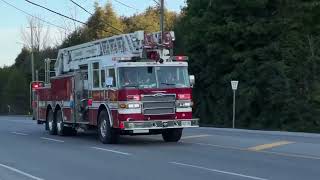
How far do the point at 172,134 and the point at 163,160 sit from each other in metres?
6.03

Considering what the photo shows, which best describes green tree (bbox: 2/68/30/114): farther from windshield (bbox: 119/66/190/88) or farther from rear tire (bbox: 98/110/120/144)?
windshield (bbox: 119/66/190/88)

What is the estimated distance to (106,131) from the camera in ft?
70.5

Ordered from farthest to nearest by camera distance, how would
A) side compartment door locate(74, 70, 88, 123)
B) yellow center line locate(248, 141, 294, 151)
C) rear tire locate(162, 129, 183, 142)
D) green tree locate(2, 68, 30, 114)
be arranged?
green tree locate(2, 68, 30, 114)
side compartment door locate(74, 70, 88, 123)
rear tire locate(162, 129, 183, 142)
yellow center line locate(248, 141, 294, 151)

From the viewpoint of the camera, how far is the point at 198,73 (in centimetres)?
4559

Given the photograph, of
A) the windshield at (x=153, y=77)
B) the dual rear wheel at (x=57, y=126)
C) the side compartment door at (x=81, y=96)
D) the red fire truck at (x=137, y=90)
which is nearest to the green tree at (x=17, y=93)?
the dual rear wheel at (x=57, y=126)

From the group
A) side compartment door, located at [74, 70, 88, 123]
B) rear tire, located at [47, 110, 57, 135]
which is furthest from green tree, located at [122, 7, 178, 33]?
side compartment door, located at [74, 70, 88, 123]

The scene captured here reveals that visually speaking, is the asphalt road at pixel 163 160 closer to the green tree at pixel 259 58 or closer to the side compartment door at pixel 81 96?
the side compartment door at pixel 81 96

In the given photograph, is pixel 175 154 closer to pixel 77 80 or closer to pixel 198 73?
pixel 77 80

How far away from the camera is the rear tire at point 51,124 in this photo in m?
27.8

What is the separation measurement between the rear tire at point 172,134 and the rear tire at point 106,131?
1.84 metres

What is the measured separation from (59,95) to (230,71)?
733 inches

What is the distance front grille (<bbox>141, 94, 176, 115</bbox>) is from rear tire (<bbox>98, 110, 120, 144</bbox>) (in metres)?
1.51

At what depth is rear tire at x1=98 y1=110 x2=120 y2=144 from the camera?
69.8 feet

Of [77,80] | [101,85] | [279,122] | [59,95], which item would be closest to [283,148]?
[101,85]
